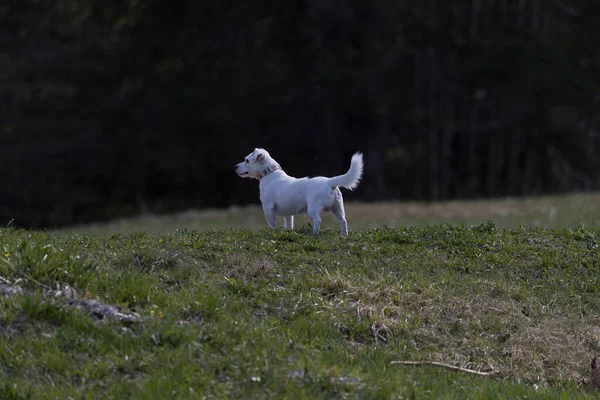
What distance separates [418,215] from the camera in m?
27.3

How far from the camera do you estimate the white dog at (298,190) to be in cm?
1081

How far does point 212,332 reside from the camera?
7.64 metres

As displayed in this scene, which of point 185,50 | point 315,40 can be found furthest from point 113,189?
point 315,40

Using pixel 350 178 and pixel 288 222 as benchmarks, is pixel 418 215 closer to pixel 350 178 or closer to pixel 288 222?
pixel 288 222

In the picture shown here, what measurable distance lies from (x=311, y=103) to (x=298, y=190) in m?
29.8

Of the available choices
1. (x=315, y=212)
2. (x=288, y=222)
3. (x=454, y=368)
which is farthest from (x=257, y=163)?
(x=454, y=368)

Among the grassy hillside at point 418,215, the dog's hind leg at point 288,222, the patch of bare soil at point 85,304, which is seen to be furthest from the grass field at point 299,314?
the grassy hillside at point 418,215

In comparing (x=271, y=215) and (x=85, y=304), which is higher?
(x=271, y=215)

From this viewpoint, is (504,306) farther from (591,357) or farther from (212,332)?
(212,332)

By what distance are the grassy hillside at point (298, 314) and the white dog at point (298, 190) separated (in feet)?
1.01

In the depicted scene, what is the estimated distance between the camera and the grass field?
7.10 m

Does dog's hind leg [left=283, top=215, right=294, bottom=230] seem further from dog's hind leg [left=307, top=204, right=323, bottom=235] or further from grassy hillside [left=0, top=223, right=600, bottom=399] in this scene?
dog's hind leg [left=307, top=204, right=323, bottom=235]

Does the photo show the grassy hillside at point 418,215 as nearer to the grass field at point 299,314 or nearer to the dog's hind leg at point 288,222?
the dog's hind leg at point 288,222

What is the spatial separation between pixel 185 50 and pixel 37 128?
703 cm
